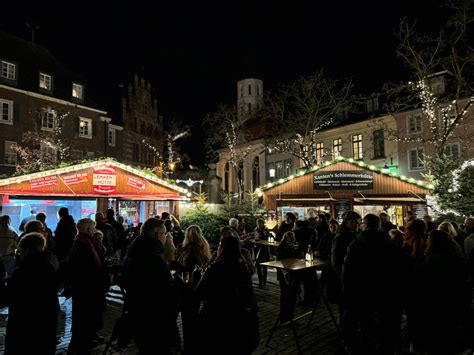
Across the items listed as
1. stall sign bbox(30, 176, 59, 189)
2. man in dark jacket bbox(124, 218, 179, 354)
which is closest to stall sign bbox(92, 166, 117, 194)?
stall sign bbox(30, 176, 59, 189)

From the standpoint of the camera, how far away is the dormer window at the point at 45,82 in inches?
1095

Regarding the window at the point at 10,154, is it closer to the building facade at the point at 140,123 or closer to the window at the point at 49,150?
the window at the point at 49,150

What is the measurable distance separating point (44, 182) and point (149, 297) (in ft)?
32.3

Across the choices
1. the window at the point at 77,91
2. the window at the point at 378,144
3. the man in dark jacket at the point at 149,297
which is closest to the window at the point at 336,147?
the window at the point at 378,144

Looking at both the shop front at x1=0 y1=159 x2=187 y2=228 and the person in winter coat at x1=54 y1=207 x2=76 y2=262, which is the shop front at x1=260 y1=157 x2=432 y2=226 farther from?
the person in winter coat at x1=54 y1=207 x2=76 y2=262

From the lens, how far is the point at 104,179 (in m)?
13.5

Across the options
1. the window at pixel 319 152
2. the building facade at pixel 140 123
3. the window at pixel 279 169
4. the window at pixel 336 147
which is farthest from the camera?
the window at pixel 279 169

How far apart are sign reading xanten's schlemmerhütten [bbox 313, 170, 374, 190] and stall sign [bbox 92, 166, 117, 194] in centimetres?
944

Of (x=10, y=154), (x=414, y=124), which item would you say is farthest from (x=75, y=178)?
(x=414, y=124)

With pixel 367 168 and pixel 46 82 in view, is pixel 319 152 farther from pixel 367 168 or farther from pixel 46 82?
A: pixel 46 82

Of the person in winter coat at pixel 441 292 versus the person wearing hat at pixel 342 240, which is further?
the person wearing hat at pixel 342 240

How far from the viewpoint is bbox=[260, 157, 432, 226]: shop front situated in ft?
53.8

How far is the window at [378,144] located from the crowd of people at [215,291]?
25.3m

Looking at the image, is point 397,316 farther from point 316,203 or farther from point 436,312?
point 316,203
